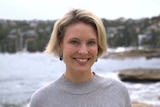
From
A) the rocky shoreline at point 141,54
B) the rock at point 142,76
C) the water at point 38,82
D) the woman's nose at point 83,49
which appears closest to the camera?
the woman's nose at point 83,49

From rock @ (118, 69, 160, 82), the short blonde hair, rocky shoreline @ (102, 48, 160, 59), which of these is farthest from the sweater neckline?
rocky shoreline @ (102, 48, 160, 59)

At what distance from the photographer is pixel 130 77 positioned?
24.9 meters

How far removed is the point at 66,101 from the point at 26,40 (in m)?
117

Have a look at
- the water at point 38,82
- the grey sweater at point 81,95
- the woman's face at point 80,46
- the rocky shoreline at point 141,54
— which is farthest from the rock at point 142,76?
the rocky shoreline at point 141,54

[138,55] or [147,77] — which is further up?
[147,77]

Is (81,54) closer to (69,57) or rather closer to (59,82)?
(69,57)

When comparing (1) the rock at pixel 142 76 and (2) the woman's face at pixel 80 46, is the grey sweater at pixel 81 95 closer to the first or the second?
(2) the woman's face at pixel 80 46

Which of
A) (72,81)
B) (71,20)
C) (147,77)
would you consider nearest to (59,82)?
(72,81)

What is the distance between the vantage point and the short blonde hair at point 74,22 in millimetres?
2105

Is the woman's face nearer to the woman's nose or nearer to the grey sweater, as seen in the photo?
the woman's nose

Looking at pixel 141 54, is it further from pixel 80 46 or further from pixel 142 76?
pixel 80 46

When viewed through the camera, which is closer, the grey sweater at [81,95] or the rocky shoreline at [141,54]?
the grey sweater at [81,95]

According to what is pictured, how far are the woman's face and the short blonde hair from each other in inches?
0.9

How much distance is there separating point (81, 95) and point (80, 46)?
0.27 meters
